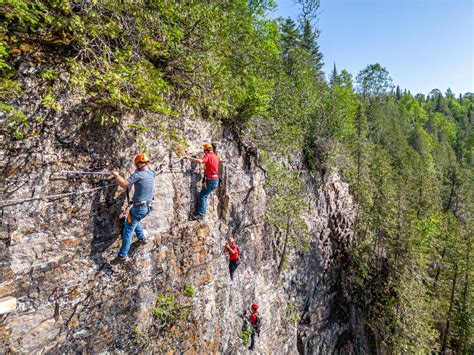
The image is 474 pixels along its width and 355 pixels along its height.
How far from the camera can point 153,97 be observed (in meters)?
6.05

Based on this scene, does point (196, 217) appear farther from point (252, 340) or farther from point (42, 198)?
point (252, 340)

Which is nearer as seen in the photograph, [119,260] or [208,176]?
[119,260]

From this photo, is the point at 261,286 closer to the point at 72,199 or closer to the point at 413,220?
the point at 72,199

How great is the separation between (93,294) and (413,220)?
24.2 meters

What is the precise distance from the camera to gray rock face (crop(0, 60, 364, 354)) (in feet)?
15.2

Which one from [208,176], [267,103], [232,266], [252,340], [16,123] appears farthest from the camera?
[267,103]

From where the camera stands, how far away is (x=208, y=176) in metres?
7.78

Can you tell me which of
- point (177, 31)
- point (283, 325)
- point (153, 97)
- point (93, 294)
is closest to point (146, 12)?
point (177, 31)

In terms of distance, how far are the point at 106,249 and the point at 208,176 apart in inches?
136

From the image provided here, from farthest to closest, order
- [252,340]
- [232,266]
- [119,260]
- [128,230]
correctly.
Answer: [252,340] < [232,266] < [119,260] < [128,230]

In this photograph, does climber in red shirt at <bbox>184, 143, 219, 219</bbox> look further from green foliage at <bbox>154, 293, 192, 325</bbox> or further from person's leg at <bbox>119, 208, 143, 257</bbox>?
green foliage at <bbox>154, 293, 192, 325</bbox>

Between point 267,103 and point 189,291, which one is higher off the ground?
point 267,103

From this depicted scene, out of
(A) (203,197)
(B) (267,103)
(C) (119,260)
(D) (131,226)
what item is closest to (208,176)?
(A) (203,197)

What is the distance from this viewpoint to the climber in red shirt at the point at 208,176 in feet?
25.2
